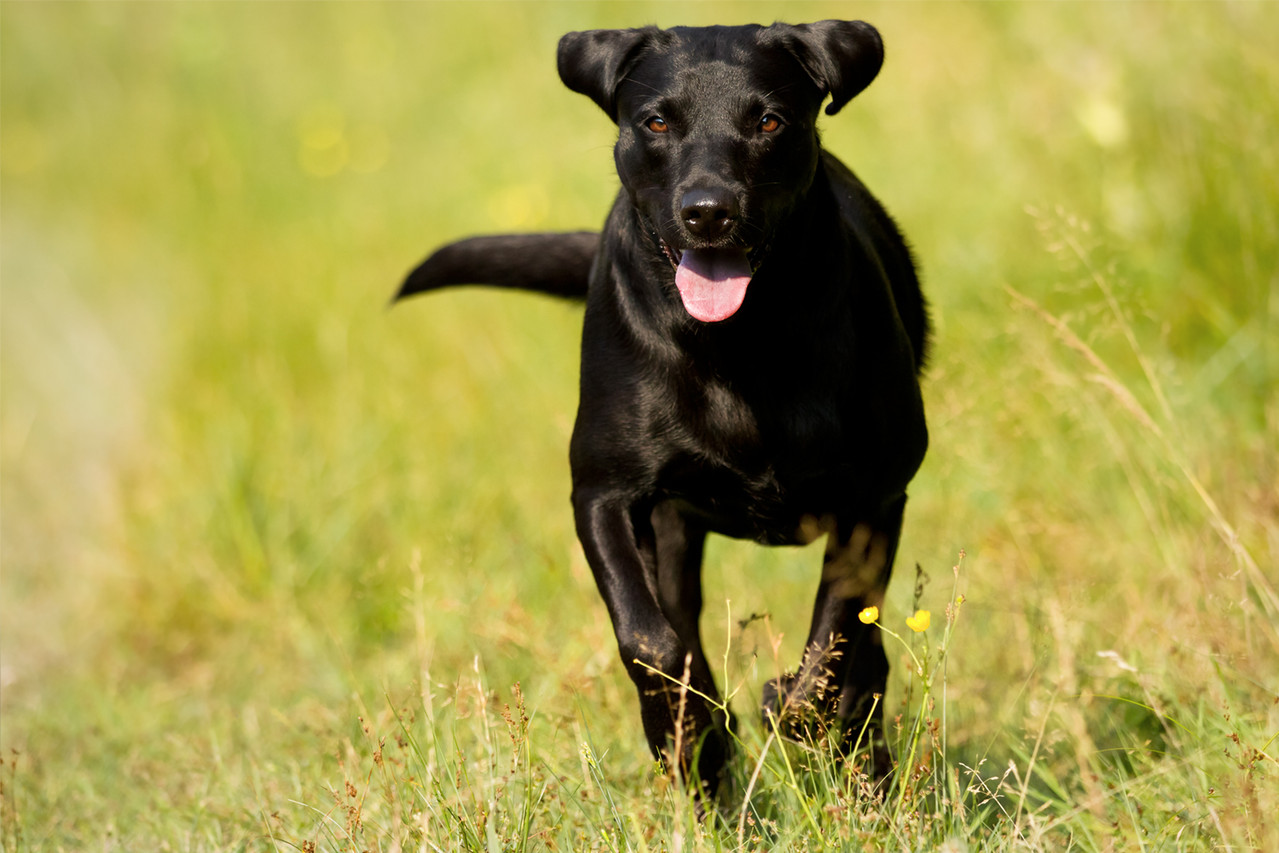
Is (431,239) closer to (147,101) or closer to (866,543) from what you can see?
(147,101)

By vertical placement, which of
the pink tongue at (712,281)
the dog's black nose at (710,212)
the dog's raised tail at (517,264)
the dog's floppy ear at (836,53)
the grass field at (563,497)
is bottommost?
the grass field at (563,497)

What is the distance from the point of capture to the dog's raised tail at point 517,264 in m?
3.55

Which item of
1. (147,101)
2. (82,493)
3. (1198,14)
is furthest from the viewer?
(147,101)

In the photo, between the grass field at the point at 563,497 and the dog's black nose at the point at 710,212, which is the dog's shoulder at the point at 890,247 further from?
the dog's black nose at the point at 710,212

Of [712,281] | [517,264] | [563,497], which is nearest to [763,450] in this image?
[712,281]

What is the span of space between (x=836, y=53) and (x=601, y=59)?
1.48ft

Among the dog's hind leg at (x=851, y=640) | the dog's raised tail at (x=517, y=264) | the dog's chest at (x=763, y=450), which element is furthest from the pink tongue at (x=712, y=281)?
the dog's raised tail at (x=517, y=264)

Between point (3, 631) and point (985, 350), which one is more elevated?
point (985, 350)

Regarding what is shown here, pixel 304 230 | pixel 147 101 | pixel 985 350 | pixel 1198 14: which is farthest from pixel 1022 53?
pixel 147 101

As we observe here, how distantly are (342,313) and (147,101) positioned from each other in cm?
453

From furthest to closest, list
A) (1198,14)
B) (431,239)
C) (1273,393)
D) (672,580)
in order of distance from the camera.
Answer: (431,239) < (1198,14) < (1273,393) < (672,580)

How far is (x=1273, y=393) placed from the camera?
4.21m

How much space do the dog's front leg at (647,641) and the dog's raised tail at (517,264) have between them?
0.98m

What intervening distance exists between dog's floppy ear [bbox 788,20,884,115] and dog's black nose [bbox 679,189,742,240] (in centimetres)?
42
